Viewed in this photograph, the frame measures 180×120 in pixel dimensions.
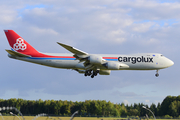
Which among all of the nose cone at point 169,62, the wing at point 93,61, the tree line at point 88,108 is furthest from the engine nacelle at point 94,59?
the nose cone at point 169,62

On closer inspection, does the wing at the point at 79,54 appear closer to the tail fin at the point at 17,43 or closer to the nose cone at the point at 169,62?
the tail fin at the point at 17,43

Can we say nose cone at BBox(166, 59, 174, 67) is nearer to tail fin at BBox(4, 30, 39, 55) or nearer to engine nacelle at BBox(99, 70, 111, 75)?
engine nacelle at BBox(99, 70, 111, 75)

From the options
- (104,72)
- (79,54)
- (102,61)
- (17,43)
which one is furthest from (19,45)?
(104,72)

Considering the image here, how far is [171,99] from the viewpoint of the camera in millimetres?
72250

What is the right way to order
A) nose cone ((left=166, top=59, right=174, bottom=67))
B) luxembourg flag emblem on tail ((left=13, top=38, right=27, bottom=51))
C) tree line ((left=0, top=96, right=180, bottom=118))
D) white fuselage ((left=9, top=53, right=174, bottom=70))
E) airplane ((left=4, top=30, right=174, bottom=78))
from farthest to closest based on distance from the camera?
1. tree line ((left=0, top=96, right=180, bottom=118))
2. luxembourg flag emblem on tail ((left=13, top=38, right=27, bottom=51))
3. nose cone ((left=166, top=59, right=174, bottom=67))
4. white fuselage ((left=9, top=53, right=174, bottom=70))
5. airplane ((left=4, top=30, right=174, bottom=78))

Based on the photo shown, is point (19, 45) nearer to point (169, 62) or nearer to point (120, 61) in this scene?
point (120, 61)

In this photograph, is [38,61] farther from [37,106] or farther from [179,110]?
[179,110]

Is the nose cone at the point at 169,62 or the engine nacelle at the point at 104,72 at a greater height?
the nose cone at the point at 169,62

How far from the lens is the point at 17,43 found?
52.3m

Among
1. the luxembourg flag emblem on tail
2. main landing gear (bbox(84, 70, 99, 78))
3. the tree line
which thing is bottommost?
the tree line

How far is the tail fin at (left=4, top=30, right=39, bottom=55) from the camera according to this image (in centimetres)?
5138

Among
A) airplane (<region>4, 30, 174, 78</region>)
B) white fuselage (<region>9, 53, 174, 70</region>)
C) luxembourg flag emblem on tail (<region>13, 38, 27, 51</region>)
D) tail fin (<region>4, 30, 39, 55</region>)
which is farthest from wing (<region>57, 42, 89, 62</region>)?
luxembourg flag emblem on tail (<region>13, 38, 27, 51</region>)

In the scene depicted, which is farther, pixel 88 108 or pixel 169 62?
pixel 88 108

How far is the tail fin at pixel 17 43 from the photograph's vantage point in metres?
51.4
